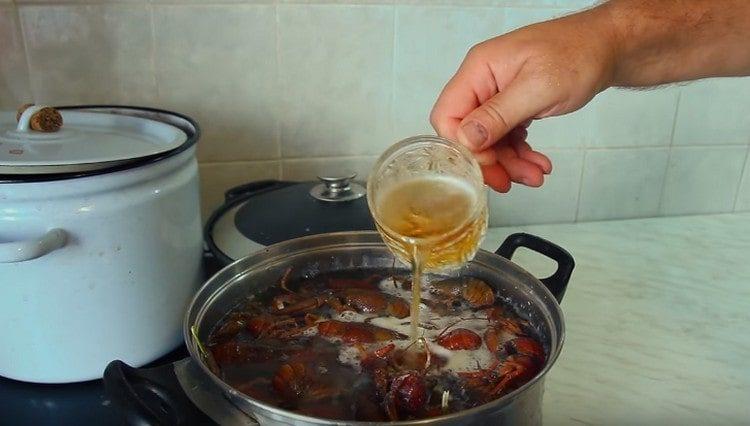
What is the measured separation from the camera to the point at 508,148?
0.77 m

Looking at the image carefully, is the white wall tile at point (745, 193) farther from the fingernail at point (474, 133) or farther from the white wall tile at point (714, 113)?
the fingernail at point (474, 133)

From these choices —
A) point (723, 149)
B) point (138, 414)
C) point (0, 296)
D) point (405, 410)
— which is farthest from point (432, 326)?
point (723, 149)

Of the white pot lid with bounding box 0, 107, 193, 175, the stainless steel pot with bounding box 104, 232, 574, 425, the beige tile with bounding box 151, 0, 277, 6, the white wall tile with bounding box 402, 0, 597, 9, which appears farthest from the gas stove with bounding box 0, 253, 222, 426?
the white wall tile with bounding box 402, 0, 597, 9

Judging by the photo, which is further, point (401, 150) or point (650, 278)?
point (650, 278)

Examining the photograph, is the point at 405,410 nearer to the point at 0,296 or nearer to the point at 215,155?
the point at 0,296

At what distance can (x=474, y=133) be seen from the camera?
0.60 meters

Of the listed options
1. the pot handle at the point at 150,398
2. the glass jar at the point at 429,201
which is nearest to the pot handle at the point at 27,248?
the pot handle at the point at 150,398

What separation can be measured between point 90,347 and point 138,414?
0.67 feet

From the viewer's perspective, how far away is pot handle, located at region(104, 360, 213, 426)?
0.48m

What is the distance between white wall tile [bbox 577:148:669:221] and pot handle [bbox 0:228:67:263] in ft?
2.93

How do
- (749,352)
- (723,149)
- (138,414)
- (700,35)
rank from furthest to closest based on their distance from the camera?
1. (723,149)
2. (749,352)
3. (700,35)
4. (138,414)

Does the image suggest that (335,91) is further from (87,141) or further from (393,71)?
(87,141)

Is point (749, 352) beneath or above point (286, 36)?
beneath

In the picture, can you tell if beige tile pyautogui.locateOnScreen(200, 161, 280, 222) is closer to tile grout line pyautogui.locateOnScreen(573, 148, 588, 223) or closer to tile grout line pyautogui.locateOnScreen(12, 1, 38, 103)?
tile grout line pyautogui.locateOnScreen(12, 1, 38, 103)
